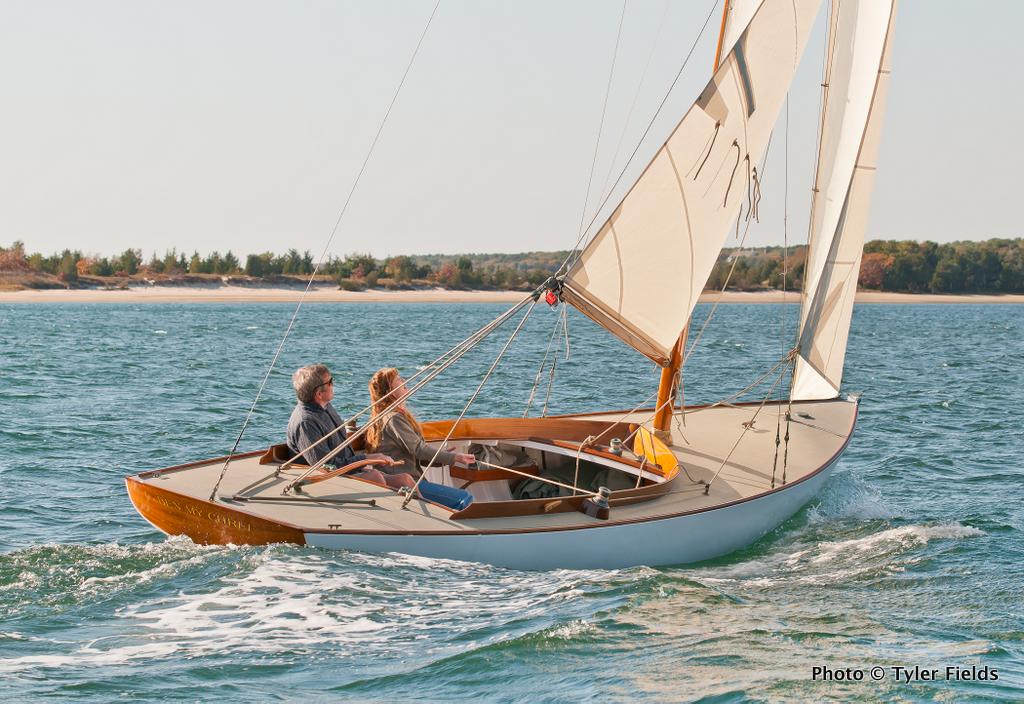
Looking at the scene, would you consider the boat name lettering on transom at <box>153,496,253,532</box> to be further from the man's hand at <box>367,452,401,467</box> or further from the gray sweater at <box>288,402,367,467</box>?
the man's hand at <box>367,452,401,467</box>

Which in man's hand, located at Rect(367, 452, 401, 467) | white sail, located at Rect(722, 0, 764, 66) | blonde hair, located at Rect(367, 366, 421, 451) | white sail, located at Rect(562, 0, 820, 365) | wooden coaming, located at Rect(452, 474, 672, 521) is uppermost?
white sail, located at Rect(722, 0, 764, 66)

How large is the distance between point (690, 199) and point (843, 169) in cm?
341

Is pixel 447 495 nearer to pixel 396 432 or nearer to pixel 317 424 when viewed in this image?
pixel 396 432

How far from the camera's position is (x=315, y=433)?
9.56m

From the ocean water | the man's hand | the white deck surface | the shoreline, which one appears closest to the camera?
the ocean water

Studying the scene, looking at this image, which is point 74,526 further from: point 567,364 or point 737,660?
point 567,364

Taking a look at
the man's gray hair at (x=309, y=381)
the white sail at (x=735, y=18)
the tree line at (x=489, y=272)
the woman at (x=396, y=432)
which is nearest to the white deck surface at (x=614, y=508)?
the woman at (x=396, y=432)

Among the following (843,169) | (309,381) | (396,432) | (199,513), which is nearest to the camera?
Answer: (199,513)

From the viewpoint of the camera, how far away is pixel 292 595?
26.0 ft

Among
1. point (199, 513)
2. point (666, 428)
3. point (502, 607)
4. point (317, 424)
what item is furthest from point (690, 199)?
point (199, 513)

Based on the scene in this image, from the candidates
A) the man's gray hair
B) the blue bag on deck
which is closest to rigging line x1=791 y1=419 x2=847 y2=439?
the blue bag on deck

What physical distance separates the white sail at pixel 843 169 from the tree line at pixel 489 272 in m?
50.6

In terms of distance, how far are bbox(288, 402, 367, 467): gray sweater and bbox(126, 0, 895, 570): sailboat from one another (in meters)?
0.19

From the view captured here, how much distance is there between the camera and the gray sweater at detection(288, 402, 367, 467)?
954 centimetres
